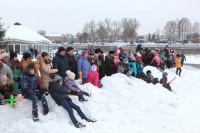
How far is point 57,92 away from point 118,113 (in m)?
2.10

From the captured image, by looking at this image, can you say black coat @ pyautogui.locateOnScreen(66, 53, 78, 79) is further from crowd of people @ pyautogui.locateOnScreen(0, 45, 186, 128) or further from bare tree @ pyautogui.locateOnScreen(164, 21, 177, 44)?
bare tree @ pyautogui.locateOnScreen(164, 21, 177, 44)

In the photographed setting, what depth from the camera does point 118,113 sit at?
648cm

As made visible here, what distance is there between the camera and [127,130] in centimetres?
556

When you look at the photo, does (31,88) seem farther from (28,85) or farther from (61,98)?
(61,98)

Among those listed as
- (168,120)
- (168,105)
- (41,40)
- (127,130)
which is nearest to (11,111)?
(127,130)

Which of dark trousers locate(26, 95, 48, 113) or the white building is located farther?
the white building

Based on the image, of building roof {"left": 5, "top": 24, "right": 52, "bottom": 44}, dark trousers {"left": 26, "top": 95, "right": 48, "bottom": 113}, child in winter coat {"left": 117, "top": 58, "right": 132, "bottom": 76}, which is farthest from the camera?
building roof {"left": 5, "top": 24, "right": 52, "bottom": 44}

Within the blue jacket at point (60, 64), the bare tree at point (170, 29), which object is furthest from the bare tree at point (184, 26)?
the blue jacket at point (60, 64)

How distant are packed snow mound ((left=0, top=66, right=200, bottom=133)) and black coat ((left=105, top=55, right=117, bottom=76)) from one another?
46 centimetres

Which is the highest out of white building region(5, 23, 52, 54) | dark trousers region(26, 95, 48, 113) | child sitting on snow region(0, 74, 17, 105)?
white building region(5, 23, 52, 54)

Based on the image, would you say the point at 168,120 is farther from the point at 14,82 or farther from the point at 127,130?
the point at 14,82

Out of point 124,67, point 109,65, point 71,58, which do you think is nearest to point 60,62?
point 71,58

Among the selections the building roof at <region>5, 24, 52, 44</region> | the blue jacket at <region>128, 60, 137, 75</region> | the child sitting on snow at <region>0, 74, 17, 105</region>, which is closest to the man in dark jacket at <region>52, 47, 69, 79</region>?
the child sitting on snow at <region>0, 74, 17, 105</region>

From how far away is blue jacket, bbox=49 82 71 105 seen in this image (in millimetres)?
5633
